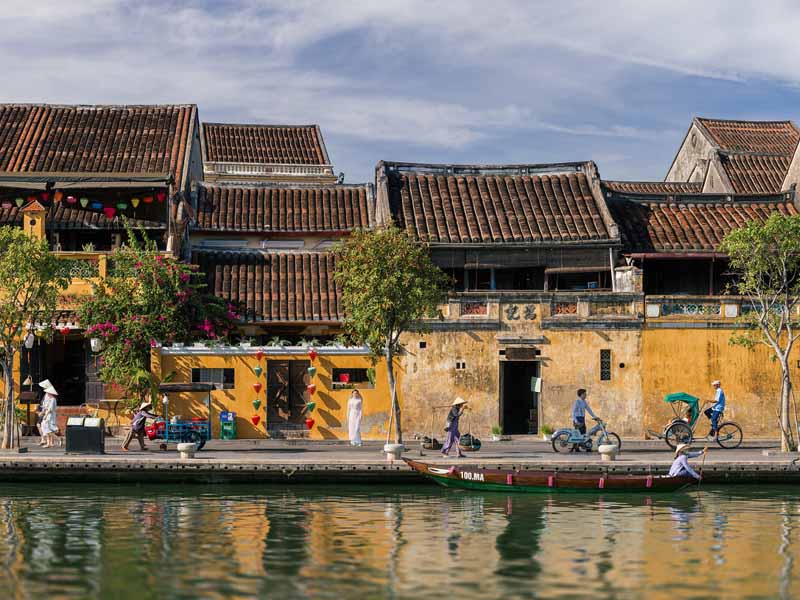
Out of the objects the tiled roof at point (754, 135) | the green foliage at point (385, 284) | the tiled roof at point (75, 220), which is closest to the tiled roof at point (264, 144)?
the tiled roof at point (75, 220)

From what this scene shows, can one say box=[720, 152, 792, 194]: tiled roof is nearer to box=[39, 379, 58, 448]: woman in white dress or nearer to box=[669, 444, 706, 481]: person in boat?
box=[669, 444, 706, 481]: person in boat

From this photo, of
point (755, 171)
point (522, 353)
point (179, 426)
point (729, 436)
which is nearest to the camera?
point (179, 426)

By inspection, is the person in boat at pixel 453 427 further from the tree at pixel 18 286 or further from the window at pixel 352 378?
the tree at pixel 18 286

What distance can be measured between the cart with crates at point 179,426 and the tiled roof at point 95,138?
10.4 m

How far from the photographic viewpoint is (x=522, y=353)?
117ft

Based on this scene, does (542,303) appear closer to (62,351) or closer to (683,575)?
(62,351)

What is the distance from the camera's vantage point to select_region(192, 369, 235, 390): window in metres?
34.8

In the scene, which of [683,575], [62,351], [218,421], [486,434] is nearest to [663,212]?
[486,434]

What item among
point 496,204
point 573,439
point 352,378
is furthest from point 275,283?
point 573,439

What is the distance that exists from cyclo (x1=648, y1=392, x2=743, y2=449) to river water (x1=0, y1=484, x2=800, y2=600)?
423 cm

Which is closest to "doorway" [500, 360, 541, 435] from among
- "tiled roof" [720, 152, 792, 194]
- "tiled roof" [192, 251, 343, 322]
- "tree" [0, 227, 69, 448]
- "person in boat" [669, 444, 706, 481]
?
"tiled roof" [192, 251, 343, 322]

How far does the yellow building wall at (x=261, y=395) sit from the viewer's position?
34.7 m

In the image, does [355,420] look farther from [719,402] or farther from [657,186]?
[657,186]

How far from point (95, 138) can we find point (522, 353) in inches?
771
